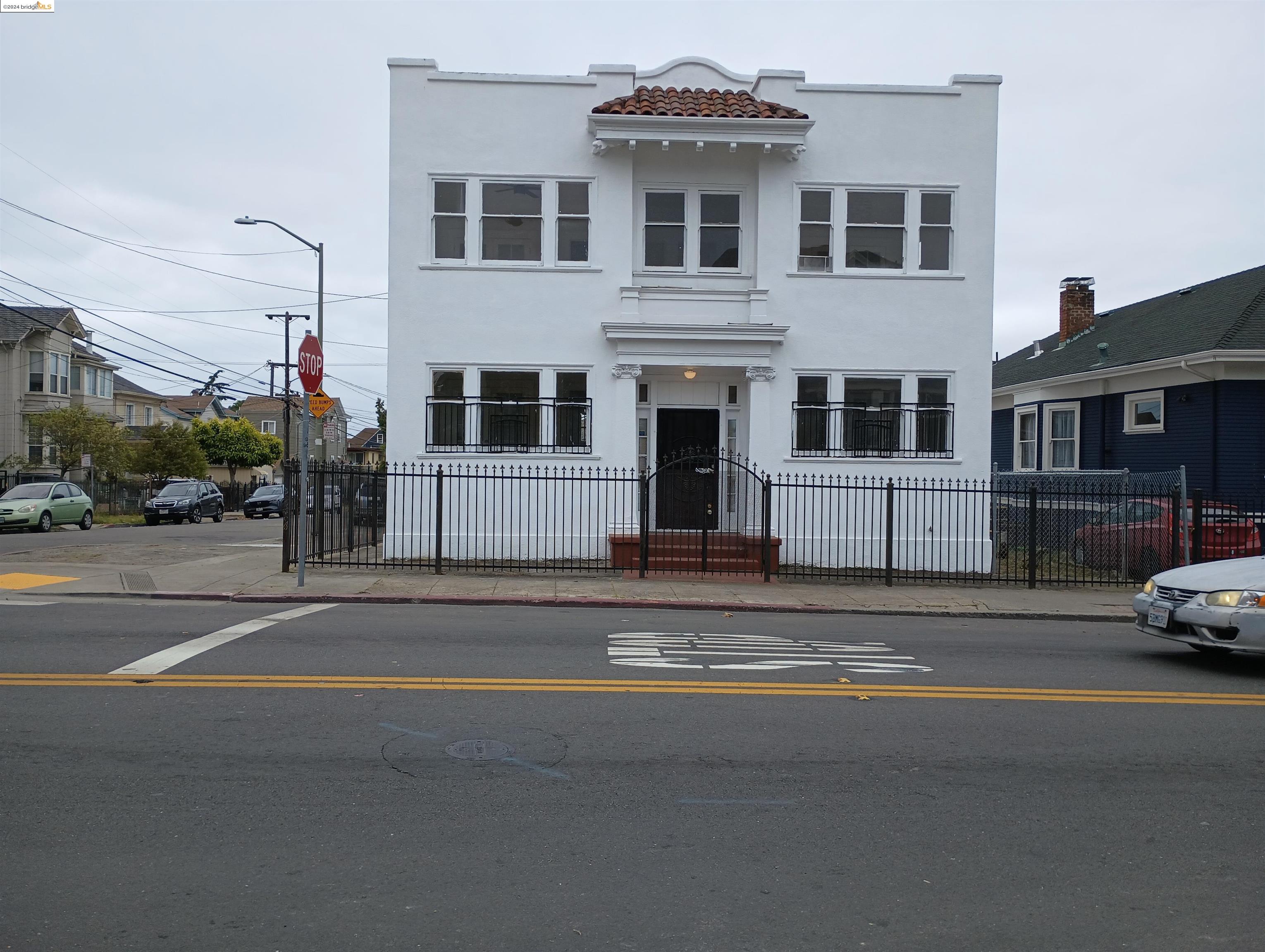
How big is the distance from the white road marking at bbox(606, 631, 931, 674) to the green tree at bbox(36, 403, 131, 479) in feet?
121

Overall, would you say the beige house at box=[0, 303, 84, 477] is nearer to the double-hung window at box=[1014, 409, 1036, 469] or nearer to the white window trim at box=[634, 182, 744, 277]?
the white window trim at box=[634, 182, 744, 277]

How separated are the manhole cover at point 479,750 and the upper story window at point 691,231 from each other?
12912 mm

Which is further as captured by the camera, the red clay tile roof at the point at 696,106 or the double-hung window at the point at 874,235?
the double-hung window at the point at 874,235

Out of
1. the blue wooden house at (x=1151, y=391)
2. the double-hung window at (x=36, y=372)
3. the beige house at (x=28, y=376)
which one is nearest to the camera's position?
the blue wooden house at (x=1151, y=391)

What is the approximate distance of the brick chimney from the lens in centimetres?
2969

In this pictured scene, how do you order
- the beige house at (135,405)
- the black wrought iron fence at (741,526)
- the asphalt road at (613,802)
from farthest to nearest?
the beige house at (135,405)
the black wrought iron fence at (741,526)
the asphalt road at (613,802)

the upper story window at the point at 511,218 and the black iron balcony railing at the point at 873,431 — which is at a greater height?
Result: the upper story window at the point at 511,218

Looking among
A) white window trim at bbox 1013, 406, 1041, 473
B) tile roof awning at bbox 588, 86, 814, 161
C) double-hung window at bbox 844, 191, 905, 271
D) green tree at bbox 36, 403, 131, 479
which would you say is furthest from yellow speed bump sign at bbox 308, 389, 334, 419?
green tree at bbox 36, 403, 131, 479

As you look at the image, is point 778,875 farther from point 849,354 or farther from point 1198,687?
point 849,354

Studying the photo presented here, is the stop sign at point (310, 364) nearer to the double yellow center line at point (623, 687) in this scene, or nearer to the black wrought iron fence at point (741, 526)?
the black wrought iron fence at point (741, 526)

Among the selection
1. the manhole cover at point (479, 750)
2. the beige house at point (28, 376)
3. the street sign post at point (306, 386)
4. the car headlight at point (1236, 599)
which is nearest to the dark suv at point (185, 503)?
the beige house at point (28, 376)

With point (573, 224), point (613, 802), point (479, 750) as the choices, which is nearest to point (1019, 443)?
point (573, 224)

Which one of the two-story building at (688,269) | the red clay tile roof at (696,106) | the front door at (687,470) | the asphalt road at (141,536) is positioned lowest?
the asphalt road at (141,536)

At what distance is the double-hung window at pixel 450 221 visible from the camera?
1747cm
